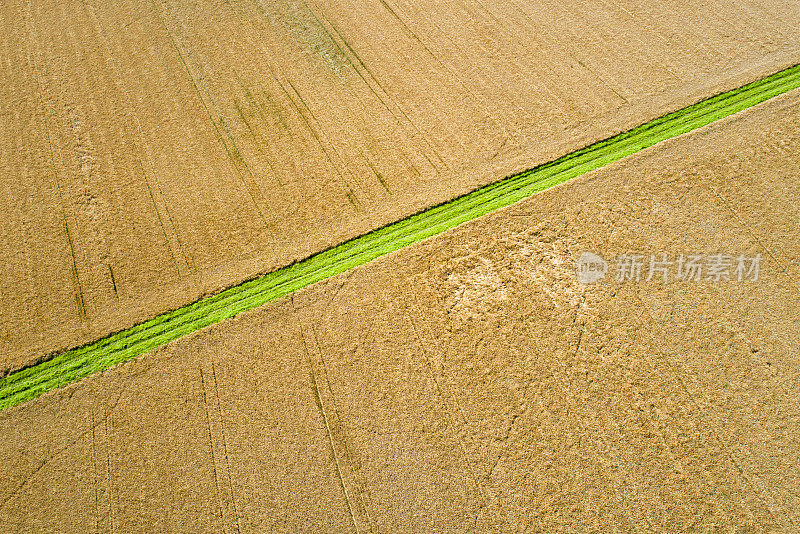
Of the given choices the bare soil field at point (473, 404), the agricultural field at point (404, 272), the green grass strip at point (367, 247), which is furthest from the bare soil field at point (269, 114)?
the bare soil field at point (473, 404)

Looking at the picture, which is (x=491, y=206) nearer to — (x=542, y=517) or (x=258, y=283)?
(x=258, y=283)

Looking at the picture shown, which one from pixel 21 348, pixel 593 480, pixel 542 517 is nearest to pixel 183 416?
pixel 21 348

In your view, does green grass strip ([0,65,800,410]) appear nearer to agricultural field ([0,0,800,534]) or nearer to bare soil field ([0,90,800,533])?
agricultural field ([0,0,800,534])

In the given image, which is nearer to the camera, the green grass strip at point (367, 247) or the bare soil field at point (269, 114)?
the green grass strip at point (367, 247)

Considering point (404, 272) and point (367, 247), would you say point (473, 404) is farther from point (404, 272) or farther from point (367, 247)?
point (367, 247)

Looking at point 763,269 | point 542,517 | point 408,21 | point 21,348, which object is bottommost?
point 542,517

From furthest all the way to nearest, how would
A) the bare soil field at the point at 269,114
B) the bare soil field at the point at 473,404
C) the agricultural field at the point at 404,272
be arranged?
the bare soil field at the point at 269,114
the agricultural field at the point at 404,272
the bare soil field at the point at 473,404

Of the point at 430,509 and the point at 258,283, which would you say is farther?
the point at 258,283

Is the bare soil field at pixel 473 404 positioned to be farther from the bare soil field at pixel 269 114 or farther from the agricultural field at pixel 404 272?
the bare soil field at pixel 269 114
